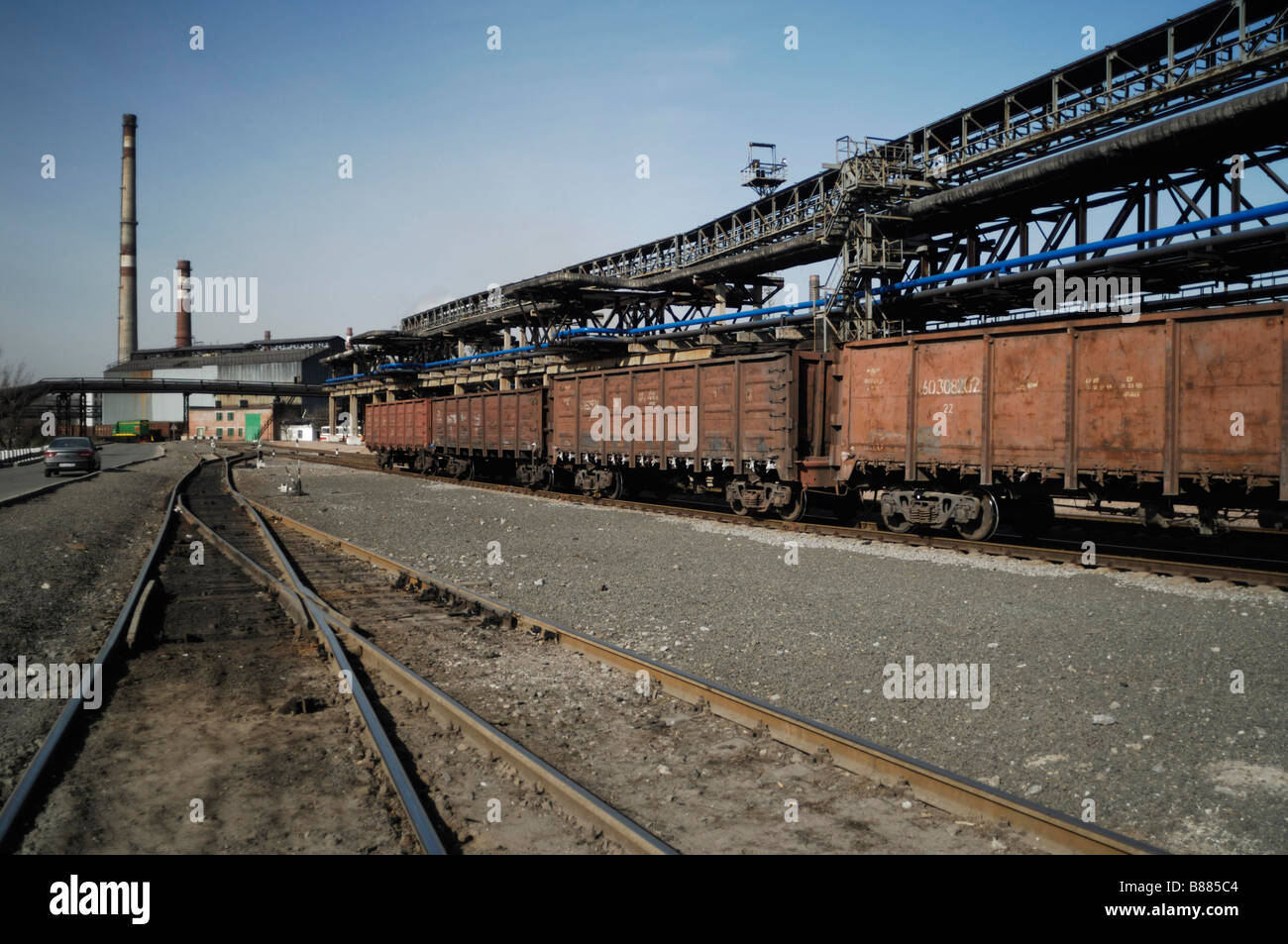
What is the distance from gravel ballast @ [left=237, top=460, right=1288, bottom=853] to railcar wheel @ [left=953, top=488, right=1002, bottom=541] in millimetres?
1471

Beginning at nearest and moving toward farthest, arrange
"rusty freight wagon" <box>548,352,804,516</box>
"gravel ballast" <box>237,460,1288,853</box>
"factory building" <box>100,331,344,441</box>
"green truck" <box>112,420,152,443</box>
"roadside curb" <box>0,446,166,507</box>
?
"gravel ballast" <box>237,460,1288,853</box>, "rusty freight wagon" <box>548,352,804,516</box>, "roadside curb" <box>0,446,166,507</box>, "green truck" <box>112,420,152,443</box>, "factory building" <box>100,331,344,441</box>

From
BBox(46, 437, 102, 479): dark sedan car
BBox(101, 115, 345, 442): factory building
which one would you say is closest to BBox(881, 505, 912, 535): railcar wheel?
BBox(46, 437, 102, 479): dark sedan car

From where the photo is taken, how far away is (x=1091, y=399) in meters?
11.6

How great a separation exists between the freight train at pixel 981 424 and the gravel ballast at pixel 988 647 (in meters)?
1.61

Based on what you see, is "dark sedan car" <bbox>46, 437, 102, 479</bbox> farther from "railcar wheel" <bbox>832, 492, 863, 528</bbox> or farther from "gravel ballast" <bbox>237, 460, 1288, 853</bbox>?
"railcar wheel" <bbox>832, 492, 863, 528</bbox>

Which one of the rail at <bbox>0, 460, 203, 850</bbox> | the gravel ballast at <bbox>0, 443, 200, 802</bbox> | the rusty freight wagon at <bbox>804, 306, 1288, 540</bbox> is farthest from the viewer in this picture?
the rusty freight wagon at <bbox>804, 306, 1288, 540</bbox>

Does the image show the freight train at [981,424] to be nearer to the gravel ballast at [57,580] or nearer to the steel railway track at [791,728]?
the steel railway track at [791,728]

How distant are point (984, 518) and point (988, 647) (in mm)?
6630

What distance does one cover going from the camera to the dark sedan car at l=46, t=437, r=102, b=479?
32.5 metres

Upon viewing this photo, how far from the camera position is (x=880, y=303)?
2555cm

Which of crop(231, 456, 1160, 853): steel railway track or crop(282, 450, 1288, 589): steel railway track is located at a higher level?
crop(282, 450, 1288, 589): steel railway track

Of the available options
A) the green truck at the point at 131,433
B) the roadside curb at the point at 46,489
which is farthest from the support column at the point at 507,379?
the green truck at the point at 131,433

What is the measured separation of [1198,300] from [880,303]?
30.9 feet

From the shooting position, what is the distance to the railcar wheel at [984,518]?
13.3 metres
